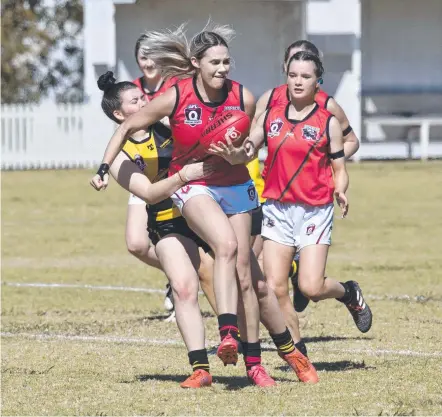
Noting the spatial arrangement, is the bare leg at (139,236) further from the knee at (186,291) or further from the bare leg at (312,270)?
the knee at (186,291)

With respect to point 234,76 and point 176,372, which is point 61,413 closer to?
point 176,372

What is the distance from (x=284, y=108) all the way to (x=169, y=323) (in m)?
3.00

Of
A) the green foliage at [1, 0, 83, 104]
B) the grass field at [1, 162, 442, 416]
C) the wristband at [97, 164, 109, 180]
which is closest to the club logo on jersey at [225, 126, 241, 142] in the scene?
the wristband at [97, 164, 109, 180]

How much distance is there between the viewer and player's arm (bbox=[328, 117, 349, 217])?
8258 mm

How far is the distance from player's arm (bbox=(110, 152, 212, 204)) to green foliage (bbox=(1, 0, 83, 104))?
3065 cm

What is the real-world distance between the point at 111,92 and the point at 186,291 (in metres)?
1.77

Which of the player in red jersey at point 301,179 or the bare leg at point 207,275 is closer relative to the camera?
the player in red jersey at point 301,179

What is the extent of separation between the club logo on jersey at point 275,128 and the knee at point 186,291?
1.26 meters

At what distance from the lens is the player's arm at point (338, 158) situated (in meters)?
8.26

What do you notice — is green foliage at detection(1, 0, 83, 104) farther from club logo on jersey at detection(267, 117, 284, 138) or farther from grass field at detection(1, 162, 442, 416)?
club logo on jersey at detection(267, 117, 284, 138)

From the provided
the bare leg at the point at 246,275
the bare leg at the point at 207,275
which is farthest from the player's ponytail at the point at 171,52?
the bare leg at the point at 207,275

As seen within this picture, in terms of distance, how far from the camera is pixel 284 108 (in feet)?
27.6

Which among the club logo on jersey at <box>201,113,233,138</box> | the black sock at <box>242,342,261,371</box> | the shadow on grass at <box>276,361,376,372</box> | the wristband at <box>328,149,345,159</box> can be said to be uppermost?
the club logo on jersey at <box>201,113,233,138</box>

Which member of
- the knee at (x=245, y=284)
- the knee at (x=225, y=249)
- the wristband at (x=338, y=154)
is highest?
the wristband at (x=338, y=154)
